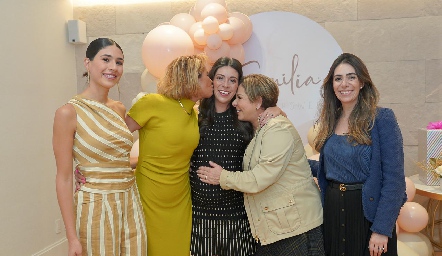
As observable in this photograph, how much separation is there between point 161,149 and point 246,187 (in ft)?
1.55

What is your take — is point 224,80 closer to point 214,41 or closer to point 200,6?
point 214,41

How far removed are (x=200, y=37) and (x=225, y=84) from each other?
0.88 meters

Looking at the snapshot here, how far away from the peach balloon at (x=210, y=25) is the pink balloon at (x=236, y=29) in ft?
0.63

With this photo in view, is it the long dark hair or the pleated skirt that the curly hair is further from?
the pleated skirt

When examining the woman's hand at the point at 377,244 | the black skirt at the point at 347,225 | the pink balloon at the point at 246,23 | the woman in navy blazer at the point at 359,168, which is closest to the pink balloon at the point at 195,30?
the pink balloon at the point at 246,23

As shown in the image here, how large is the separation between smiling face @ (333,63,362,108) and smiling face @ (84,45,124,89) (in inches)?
41.1

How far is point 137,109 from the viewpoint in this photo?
84.6 inches

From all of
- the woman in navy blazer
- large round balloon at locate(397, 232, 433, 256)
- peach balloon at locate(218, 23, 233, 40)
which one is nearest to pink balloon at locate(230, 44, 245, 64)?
peach balloon at locate(218, 23, 233, 40)

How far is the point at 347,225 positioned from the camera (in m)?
1.97

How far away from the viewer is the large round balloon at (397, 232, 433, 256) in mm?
3080

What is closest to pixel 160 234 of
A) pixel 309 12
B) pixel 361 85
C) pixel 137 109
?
pixel 137 109

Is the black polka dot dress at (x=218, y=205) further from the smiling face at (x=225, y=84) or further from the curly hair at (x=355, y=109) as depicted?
the curly hair at (x=355, y=109)

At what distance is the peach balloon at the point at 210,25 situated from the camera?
9.80 ft

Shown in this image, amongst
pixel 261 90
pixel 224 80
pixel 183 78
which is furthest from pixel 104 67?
pixel 261 90
